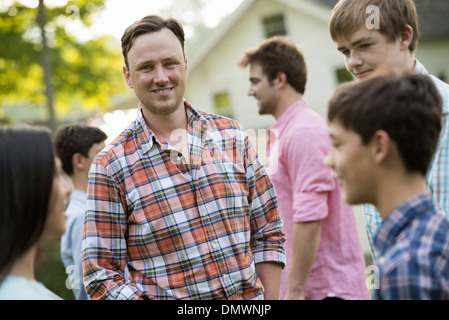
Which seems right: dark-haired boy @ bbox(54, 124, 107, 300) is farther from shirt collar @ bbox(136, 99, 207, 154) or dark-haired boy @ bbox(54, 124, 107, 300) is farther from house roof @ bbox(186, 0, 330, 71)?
house roof @ bbox(186, 0, 330, 71)

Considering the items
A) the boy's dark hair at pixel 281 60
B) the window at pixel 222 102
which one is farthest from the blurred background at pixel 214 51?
the boy's dark hair at pixel 281 60

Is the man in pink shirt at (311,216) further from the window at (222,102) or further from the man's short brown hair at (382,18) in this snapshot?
the window at (222,102)

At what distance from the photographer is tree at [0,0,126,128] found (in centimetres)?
1706

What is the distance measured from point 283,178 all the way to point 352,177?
181cm

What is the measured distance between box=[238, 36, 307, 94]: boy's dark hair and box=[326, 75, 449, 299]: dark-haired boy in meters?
2.17

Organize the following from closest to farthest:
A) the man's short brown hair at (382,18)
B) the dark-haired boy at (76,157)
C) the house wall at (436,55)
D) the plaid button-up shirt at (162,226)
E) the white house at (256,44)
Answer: the plaid button-up shirt at (162,226) < the man's short brown hair at (382,18) < the dark-haired boy at (76,157) < the house wall at (436,55) < the white house at (256,44)

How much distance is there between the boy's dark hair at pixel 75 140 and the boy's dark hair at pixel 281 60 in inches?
52.3

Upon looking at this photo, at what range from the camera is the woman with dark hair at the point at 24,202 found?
80.4 inches

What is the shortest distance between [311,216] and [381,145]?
1704 mm

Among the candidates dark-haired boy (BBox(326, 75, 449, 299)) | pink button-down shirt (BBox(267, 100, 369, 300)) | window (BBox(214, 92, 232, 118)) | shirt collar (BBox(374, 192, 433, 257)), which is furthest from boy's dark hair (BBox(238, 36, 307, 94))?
window (BBox(214, 92, 232, 118))

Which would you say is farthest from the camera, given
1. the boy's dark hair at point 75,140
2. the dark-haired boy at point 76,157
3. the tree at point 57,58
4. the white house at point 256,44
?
the tree at point 57,58

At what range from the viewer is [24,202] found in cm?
208

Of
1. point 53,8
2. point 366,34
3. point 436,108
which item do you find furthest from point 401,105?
point 53,8

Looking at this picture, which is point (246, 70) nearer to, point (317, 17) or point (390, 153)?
point (317, 17)
